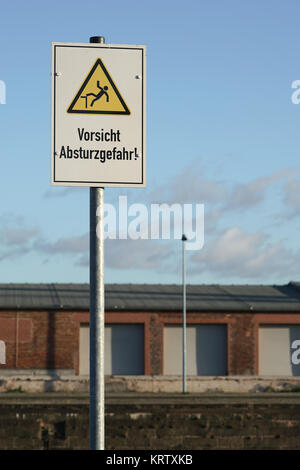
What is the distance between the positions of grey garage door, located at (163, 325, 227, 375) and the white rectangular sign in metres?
41.2

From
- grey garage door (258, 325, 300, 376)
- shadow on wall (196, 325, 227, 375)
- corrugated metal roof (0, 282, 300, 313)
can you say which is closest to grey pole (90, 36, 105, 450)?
corrugated metal roof (0, 282, 300, 313)

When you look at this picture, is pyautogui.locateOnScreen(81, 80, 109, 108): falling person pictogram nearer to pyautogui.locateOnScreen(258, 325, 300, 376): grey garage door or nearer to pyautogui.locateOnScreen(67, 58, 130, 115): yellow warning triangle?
pyautogui.locateOnScreen(67, 58, 130, 115): yellow warning triangle

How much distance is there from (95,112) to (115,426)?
16.1 m

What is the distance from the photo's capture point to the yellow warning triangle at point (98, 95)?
5.13 m

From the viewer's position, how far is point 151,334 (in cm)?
4541

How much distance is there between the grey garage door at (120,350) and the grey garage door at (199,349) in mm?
1552

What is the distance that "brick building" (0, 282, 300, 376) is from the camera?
4453 cm

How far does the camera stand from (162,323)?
4575 cm

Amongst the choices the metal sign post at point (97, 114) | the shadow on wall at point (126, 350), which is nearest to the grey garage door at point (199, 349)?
the shadow on wall at point (126, 350)

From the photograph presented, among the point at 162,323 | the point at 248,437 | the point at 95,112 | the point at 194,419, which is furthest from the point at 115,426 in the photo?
the point at 162,323

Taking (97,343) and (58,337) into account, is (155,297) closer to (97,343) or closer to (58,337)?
(58,337)

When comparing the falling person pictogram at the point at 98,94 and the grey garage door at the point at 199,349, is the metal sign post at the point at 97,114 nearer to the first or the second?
the falling person pictogram at the point at 98,94

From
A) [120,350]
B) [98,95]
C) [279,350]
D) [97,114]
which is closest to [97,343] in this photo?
[97,114]
